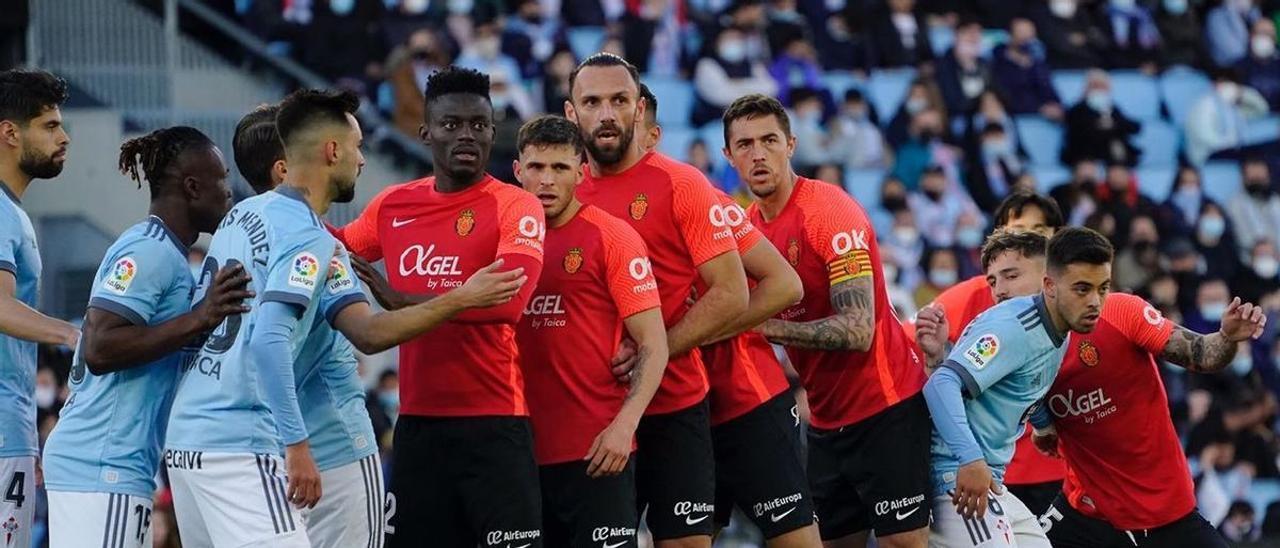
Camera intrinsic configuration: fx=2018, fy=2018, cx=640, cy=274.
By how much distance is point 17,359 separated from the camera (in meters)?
8.25

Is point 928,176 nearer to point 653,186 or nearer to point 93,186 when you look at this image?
point 93,186

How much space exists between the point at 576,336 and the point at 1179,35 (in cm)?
1673

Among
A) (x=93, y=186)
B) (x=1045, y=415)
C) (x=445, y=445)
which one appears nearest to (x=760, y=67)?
(x=93, y=186)

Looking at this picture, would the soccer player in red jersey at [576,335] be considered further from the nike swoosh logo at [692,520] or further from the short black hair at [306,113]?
the short black hair at [306,113]

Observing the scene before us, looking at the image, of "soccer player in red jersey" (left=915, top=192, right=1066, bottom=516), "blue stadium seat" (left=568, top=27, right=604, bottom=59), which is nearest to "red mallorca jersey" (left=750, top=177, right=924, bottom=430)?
"soccer player in red jersey" (left=915, top=192, right=1066, bottom=516)

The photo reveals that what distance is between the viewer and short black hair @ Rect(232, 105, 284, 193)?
793 cm

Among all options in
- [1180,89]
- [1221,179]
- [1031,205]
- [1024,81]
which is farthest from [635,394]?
[1180,89]

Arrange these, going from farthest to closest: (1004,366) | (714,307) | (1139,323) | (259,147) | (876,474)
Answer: (1139,323) < (876,474) < (1004,366) < (714,307) < (259,147)

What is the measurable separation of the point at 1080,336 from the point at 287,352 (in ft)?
13.3

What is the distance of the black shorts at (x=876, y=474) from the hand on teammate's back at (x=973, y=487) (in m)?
0.43

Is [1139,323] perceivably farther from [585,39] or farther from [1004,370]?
[585,39]

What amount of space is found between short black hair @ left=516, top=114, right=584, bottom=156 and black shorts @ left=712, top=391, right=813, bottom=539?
4.96 feet

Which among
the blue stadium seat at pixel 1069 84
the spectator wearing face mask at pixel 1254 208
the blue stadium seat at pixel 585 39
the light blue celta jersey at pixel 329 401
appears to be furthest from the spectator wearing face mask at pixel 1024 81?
the light blue celta jersey at pixel 329 401

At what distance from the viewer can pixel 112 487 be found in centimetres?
754
